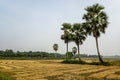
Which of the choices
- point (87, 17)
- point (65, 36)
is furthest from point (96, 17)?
point (65, 36)

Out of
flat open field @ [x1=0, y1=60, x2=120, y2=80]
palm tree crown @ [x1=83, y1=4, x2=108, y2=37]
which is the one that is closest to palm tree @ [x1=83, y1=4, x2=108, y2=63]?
palm tree crown @ [x1=83, y1=4, x2=108, y2=37]

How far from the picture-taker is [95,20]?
55.5 metres

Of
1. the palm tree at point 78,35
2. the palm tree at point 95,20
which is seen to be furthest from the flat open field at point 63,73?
the palm tree at point 78,35

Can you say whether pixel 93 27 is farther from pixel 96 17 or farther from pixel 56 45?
pixel 56 45

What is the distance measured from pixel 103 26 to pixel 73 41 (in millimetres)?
21714

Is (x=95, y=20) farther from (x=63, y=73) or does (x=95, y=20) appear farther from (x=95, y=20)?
(x=63, y=73)

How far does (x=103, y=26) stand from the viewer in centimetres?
5394

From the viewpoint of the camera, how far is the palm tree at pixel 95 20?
2135 inches

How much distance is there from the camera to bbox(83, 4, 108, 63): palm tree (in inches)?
2135

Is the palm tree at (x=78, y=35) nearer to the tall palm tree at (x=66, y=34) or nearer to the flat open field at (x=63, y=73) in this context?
the tall palm tree at (x=66, y=34)

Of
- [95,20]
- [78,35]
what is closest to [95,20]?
[95,20]

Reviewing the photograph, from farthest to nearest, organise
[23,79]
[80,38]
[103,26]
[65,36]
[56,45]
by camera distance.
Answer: [56,45] < [65,36] < [80,38] < [103,26] < [23,79]

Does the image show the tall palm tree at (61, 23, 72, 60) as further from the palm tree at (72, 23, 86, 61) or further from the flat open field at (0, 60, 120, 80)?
the flat open field at (0, 60, 120, 80)

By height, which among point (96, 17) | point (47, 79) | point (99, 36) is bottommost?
point (47, 79)
